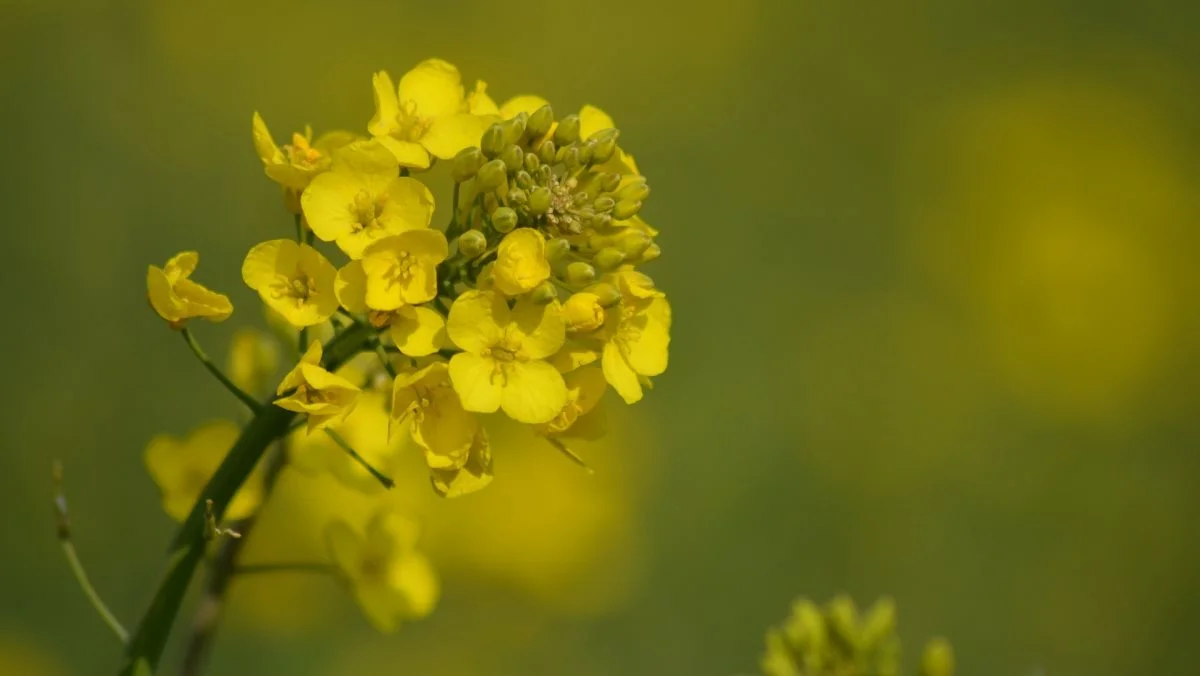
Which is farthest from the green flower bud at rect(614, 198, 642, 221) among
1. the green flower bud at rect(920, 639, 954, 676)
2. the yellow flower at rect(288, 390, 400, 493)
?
the green flower bud at rect(920, 639, 954, 676)

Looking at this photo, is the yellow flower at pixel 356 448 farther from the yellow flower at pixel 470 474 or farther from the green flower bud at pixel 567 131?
the green flower bud at pixel 567 131

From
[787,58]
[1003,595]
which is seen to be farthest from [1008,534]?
[787,58]

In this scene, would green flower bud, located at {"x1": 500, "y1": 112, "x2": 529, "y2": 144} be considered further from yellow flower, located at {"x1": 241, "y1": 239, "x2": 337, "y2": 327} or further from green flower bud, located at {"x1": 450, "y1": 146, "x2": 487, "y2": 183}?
yellow flower, located at {"x1": 241, "y1": 239, "x2": 337, "y2": 327}

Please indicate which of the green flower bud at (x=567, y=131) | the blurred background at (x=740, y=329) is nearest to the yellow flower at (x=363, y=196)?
the green flower bud at (x=567, y=131)

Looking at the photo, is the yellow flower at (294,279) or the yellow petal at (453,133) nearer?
the yellow flower at (294,279)

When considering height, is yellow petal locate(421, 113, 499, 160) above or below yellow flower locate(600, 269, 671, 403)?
above

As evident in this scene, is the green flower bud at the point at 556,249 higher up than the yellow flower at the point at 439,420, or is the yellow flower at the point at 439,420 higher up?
the green flower bud at the point at 556,249

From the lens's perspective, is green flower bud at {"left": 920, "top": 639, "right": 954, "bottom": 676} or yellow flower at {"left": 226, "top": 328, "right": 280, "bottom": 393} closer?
green flower bud at {"left": 920, "top": 639, "right": 954, "bottom": 676}
